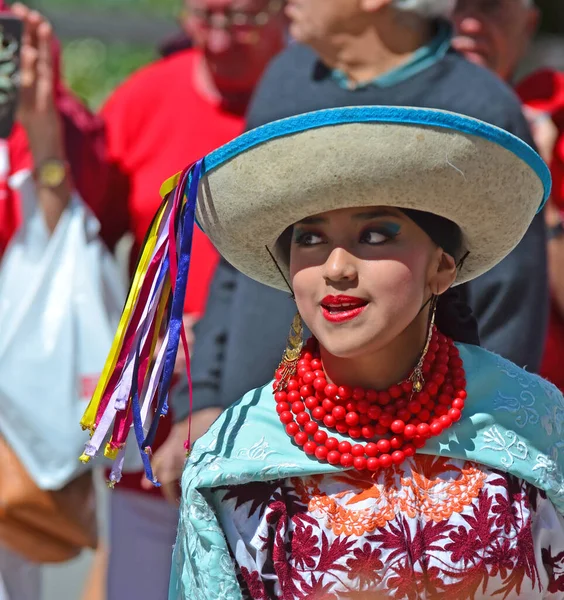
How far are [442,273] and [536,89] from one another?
1.69m

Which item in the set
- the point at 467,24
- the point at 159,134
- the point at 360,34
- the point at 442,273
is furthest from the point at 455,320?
the point at 159,134

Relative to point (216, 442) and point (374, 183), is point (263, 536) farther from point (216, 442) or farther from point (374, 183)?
point (374, 183)

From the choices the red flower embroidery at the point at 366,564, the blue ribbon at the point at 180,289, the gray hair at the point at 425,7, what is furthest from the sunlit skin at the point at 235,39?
the red flower embroidery at the point at 366,564

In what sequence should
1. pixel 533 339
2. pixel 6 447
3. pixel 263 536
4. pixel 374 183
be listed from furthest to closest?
1. pixel 6 447
2. pixel 533 339
3. pixel 263 536
4. pixel 374 183

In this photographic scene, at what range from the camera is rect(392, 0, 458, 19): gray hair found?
310 centimetres

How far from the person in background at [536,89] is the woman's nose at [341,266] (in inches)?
50.9

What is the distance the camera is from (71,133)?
398 centimetres

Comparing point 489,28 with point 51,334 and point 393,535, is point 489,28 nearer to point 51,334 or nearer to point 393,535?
point 51,334

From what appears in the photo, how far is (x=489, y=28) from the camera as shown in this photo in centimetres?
375

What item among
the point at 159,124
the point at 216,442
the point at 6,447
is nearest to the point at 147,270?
the point at 216,442

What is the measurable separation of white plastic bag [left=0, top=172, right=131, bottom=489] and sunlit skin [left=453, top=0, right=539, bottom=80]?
1.22m

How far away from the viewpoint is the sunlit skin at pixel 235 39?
13.2 ft

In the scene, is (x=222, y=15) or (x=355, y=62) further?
(x=222, y=15)

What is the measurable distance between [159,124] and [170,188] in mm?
1681
